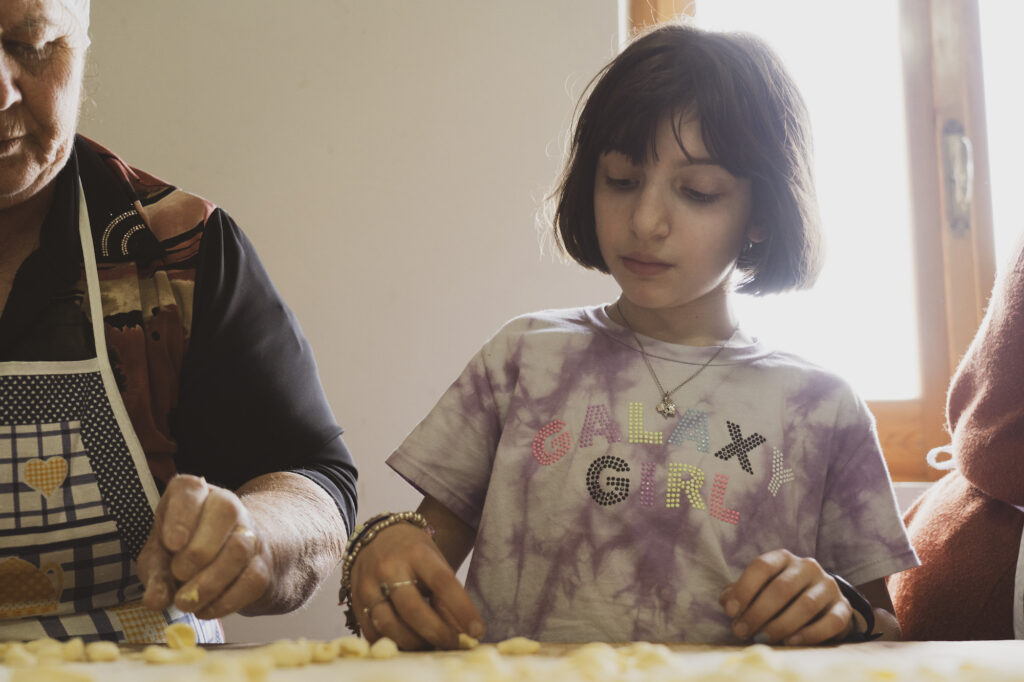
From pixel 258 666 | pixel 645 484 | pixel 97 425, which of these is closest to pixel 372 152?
pixel 97 425

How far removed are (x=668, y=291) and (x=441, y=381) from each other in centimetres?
86

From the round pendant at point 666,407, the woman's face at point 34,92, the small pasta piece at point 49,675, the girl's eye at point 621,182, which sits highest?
the woman's face at point 34,92

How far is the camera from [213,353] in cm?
95

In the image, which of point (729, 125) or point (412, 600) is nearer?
point (412, 600)

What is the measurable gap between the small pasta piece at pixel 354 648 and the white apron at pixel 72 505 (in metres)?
0.32

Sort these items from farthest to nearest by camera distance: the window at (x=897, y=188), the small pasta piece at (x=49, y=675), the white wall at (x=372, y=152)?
the window at (x=897, y=188)
the white wall at (x=372, y=152)
the small pasta piece at (x=49, y=675)

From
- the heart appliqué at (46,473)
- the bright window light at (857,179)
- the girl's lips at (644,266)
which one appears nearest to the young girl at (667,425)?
the girl's lips at (644,266)

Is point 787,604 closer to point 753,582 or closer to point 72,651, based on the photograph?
point 753,582

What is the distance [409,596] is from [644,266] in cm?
41

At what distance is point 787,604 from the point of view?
2.37ft

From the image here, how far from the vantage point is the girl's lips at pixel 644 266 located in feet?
2.92

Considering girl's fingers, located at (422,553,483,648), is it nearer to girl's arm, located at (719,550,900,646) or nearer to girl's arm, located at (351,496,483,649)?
girl's arm, located at (351,496,483,649)

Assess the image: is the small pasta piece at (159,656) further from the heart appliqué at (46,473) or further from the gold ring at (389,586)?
the heart appliqué at (46,473)

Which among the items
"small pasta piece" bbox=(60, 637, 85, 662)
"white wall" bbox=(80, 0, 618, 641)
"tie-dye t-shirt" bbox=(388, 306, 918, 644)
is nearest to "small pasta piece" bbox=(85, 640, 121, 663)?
"small pasta piece" bbox=(60, 637, 85, 662)
